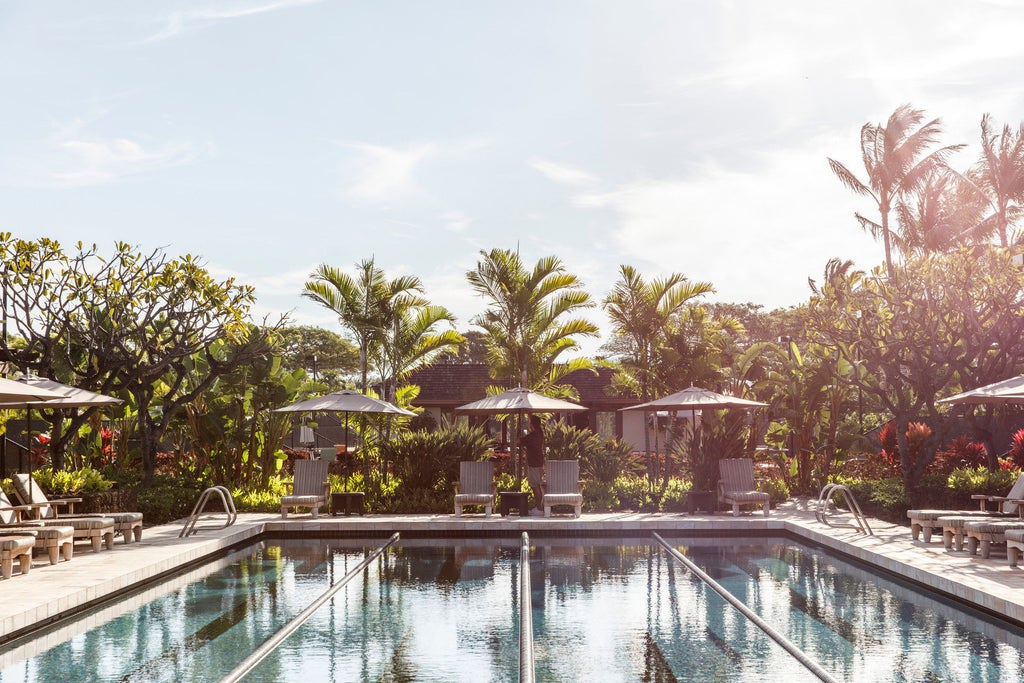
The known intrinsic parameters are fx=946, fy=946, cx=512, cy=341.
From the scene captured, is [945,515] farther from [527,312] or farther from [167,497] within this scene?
[167,497]

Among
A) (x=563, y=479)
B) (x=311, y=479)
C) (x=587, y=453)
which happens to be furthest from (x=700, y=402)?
(x=311, y=479)

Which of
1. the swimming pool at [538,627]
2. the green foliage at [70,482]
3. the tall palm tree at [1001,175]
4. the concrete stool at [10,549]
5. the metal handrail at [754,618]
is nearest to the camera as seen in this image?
the metal handrail at [754,618]

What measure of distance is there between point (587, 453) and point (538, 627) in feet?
32.9

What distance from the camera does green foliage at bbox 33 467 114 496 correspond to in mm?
14211

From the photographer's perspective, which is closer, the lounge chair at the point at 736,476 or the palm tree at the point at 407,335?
the lounge chair at the point at 736,476

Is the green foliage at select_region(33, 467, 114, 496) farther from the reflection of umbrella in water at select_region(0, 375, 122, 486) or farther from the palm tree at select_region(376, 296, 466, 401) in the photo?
the palm tree at select_region(376, 296, 466, 401)

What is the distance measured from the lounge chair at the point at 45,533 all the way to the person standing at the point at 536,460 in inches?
301

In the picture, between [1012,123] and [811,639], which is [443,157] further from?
[1012,123]

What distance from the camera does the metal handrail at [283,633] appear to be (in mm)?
6598

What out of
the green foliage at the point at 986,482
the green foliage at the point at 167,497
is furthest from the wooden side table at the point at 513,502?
the green foliage at the point at 986,482

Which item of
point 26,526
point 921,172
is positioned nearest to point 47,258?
point 26,526

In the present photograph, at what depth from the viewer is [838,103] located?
58.4 ft

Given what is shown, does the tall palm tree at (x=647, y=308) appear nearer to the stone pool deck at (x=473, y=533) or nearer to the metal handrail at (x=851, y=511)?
the stone pool deck at (x=473, y=533)

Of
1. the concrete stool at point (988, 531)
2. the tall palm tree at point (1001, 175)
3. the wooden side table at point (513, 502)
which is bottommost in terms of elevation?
the concrete stool at point (988, 531)
